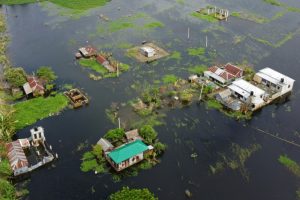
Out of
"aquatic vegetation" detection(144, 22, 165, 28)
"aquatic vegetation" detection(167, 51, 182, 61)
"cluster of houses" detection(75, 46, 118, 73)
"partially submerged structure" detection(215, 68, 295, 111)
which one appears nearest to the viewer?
"partially submerged structure" detection(215, 68, 295, 111)

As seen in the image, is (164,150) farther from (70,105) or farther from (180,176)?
(70,105)

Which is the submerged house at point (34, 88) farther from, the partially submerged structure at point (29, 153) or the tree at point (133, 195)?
the tree at point (133, 195)

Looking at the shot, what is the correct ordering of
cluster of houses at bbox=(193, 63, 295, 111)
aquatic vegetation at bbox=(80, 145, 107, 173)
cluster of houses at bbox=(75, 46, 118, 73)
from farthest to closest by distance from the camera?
cluster of houses at bbox=(75, 46, 118, 73) < cluster of houses at bbox=(193, 63, 295, 111) < aquatic vegetation at bbox=(80, 145, 107, 173)

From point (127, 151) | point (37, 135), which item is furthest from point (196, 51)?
point (37, 135)

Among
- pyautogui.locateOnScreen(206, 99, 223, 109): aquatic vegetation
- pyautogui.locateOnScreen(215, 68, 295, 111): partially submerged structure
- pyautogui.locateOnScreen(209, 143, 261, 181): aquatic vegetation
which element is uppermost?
pyautogui.locateOnScreen(215, 68, 295, 111): partially submerged structure

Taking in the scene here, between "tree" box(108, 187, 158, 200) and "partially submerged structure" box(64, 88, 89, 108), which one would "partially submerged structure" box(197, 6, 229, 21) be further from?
"tree" box(108, 187, 158, 200)

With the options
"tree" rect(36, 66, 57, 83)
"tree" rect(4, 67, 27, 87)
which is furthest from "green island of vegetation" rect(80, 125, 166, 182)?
A: "tree" rect(4, 67, 27, 87)

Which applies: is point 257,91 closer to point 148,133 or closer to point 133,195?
point 148,133
